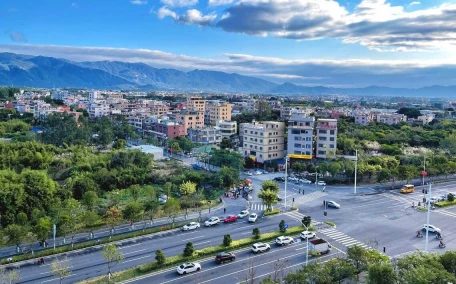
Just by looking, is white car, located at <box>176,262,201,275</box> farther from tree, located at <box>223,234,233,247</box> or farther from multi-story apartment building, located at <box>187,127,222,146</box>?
multi-story apartment building, located at <box>187,127,222,146</box>

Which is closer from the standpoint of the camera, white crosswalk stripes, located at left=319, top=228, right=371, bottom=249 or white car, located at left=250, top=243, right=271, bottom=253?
white car, located at left=250, top=243, right=271, bottom=253

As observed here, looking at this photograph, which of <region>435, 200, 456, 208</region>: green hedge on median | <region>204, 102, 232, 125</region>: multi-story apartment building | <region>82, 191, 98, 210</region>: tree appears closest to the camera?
<region>82, 191, 98, 210</region>: tree

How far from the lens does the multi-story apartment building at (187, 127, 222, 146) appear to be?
221 ft

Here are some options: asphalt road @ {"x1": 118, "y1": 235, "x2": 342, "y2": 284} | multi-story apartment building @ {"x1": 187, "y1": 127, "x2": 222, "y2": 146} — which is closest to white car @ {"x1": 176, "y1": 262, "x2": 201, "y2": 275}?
asphalt road @ {"x1": 118, "y1": 235, "x2": 342, "y2": 284}

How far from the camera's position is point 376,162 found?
138 feet

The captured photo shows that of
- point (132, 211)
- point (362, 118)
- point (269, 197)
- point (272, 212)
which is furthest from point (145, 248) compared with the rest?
point (362, 118)

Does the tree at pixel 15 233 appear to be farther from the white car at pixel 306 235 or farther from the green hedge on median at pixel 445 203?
the green hedge on median at pixel 445 203

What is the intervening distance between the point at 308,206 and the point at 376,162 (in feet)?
47.5

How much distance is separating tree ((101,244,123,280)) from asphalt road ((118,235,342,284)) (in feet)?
4.25

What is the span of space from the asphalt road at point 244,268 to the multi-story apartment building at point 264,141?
2727 cm

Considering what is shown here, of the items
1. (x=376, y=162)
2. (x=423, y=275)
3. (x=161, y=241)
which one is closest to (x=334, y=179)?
(x=376, y=162)

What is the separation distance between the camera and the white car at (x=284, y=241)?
23141 millimetres

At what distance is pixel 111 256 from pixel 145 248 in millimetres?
4419

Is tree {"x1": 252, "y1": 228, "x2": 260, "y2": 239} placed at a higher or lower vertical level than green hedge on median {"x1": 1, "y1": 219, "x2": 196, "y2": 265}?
higher
